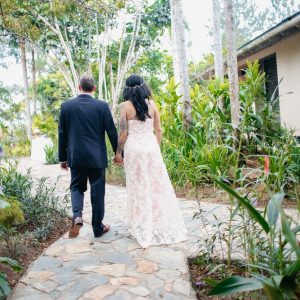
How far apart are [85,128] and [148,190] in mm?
949

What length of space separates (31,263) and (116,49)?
14.4m

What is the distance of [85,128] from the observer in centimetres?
408

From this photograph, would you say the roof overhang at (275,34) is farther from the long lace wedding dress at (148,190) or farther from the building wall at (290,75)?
the long lace wedding dress at (148,190)

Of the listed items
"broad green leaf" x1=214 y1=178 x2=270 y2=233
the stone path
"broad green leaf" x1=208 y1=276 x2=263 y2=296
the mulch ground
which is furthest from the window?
"broad green leaf" x1=208 y1=276 x2=263 y2=296

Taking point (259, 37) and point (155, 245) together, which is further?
point (259, 37)

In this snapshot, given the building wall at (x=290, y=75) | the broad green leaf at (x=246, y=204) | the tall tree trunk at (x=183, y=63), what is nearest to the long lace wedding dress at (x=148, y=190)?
the broad green leaf at (x=246, y=204)

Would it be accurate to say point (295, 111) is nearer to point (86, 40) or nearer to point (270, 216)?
point (270, 216)

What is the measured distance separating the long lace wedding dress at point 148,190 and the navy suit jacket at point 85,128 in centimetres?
31

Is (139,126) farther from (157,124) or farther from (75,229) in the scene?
(75,229)

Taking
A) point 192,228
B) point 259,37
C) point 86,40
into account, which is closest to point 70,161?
point 192,228

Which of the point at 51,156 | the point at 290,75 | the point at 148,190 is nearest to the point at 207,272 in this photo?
the point at 148,190

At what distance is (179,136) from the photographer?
759 centimetres

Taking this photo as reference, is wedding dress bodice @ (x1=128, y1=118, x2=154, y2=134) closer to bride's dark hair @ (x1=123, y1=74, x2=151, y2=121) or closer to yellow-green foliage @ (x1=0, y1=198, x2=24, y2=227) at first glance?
bride's dark hair @ (x1=123, y1=74, x2=151, y2=121)

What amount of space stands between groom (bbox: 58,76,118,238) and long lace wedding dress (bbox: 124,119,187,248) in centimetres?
26
